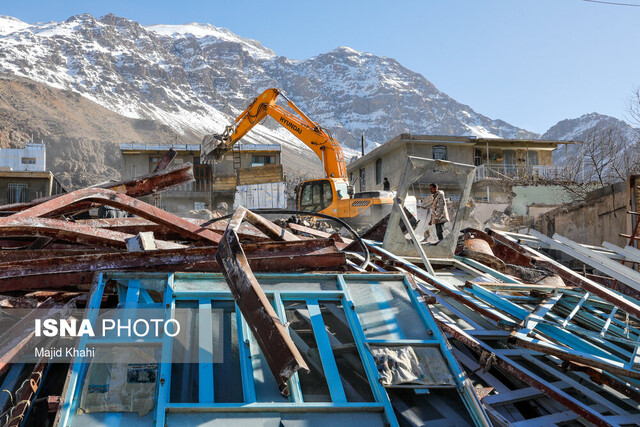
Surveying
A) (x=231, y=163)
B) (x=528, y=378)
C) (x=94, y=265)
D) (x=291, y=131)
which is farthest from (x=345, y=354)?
(x=231, y=163)

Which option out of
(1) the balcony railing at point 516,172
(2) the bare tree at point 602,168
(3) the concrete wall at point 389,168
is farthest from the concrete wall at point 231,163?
(2) the bare tree at point 602,168

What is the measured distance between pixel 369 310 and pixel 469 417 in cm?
109

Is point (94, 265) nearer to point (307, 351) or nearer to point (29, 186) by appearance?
point (307, 351)

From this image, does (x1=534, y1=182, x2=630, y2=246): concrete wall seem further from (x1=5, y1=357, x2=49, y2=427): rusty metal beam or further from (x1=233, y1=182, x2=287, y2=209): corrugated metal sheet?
(x1=233, y1=182, x2=287, y2=209): corrugated metal sheet

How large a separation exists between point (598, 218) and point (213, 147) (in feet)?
38.7

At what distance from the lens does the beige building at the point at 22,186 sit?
2839 centimetres

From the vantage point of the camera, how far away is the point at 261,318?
9.90 feet

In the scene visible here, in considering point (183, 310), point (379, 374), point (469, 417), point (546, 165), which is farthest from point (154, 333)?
point (546, 165)

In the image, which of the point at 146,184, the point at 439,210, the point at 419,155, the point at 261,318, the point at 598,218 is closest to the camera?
the point at 261,318

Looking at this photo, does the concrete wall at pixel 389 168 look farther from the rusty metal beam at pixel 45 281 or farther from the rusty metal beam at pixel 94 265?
the rusty metal beam at pixel 45 281

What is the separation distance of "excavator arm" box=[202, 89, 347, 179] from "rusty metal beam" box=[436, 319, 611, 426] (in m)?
13.0

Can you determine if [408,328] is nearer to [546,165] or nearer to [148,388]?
[148,388]

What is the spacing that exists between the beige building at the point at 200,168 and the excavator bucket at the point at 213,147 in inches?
507

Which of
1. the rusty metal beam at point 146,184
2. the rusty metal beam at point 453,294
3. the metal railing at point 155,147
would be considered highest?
the metal railing at point 155,147
